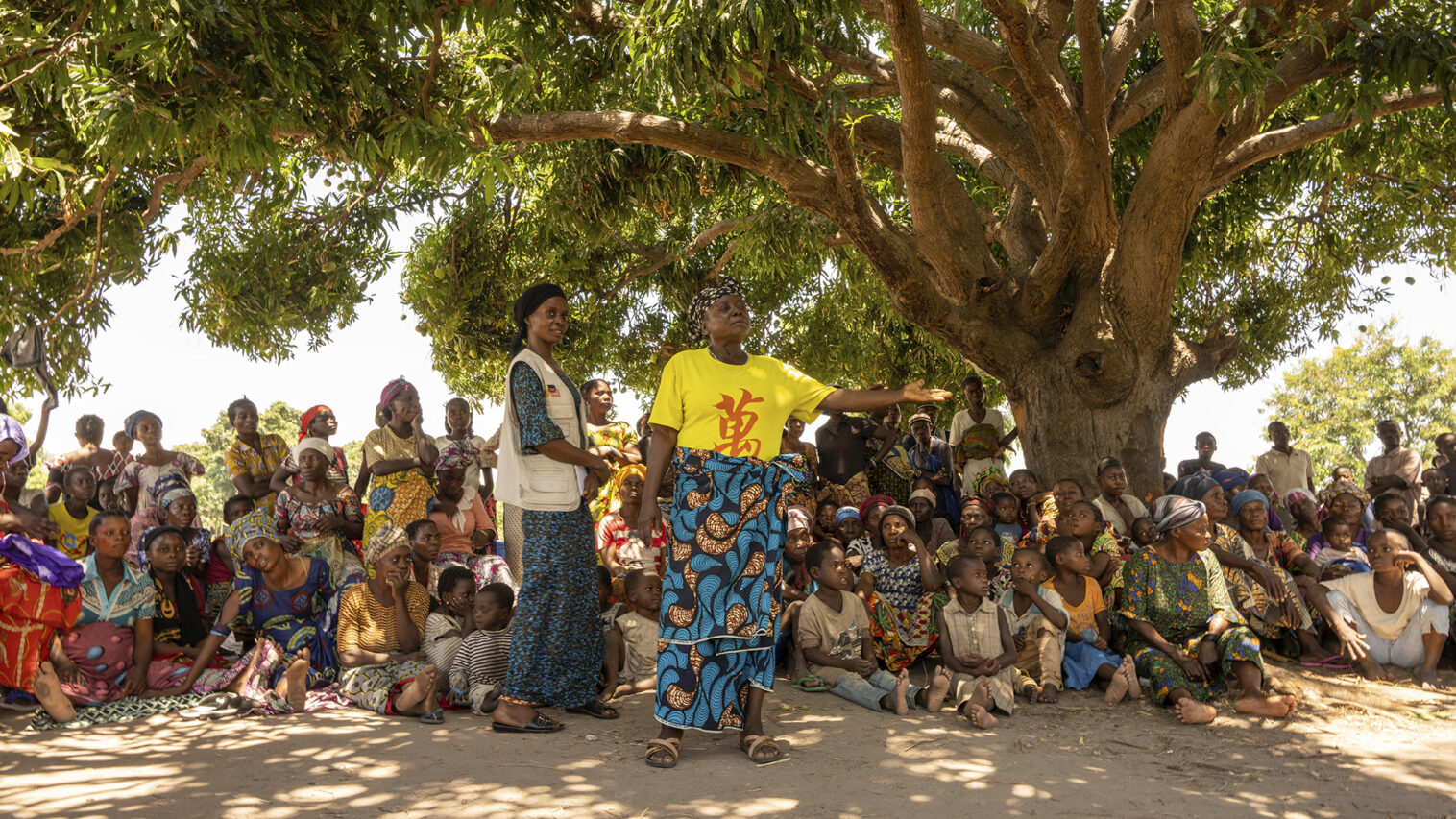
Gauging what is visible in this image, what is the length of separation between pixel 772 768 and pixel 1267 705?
2593 millimetres

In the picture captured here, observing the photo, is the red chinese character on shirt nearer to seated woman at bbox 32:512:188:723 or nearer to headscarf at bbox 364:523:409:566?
headscarf at bbox 364:523:409:566

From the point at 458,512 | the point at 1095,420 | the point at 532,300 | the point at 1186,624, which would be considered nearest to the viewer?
the point at 532,300

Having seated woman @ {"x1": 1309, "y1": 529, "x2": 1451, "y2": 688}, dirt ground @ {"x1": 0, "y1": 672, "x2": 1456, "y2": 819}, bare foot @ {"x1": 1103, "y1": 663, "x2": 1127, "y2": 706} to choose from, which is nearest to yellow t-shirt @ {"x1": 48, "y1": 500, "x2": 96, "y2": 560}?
dirt ground @ {"x1": 0, "y1": 672, "x2": 1456, "y2": 819}

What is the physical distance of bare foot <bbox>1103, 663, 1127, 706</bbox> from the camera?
519cm

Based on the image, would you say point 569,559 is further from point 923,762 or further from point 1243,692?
point 1243,692

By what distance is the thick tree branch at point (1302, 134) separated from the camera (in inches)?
255

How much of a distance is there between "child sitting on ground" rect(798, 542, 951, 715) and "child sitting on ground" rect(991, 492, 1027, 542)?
1.69 meters

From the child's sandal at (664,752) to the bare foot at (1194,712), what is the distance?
2.50m

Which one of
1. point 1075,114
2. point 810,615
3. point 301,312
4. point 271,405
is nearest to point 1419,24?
point 1075,114

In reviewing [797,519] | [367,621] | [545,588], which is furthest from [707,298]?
[367,621]

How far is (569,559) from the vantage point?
450 cm

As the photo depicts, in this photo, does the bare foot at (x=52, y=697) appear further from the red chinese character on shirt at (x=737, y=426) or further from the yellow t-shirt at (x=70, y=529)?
the red chinese character on shirt at (x=737, y=426)

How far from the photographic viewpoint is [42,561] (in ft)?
15.7

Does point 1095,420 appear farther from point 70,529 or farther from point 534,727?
point 70,529
